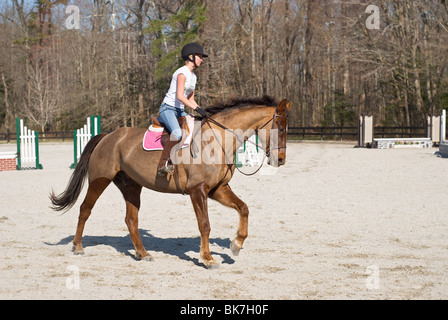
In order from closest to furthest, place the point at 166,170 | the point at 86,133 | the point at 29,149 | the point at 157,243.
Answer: the point at 166,170 < the point at 157,243 < the point at 86,133 < the point at 29,149

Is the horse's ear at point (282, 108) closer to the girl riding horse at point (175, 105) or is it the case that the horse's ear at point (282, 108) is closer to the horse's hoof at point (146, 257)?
the girl riding horse at point (175, 105)

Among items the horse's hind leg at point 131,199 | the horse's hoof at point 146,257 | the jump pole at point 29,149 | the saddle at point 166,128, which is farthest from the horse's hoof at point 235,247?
the jump pole at point 29,149

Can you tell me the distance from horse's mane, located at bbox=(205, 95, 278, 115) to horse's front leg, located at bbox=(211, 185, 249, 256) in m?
0.97

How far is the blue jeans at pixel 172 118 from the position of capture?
20.4ft

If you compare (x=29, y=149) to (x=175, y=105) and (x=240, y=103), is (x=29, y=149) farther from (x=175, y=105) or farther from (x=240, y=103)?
(x=240, y=103)

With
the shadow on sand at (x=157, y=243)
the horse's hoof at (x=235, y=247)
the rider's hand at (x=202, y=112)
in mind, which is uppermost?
the rider's hand at (x=202, y=112)

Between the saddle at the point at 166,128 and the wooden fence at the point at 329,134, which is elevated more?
the saddle at the point at 166,128

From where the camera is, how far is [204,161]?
613 cm

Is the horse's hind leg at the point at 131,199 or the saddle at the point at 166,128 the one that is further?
the horse's hind leg at the point at 131,199

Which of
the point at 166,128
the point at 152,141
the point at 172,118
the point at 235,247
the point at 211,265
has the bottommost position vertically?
the point at 211,265

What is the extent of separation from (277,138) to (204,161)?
890 millimetres

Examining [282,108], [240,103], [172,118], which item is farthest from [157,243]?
[282,108]

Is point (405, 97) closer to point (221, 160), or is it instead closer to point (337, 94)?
point (337, 94)

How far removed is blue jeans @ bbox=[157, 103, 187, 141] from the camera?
20.4ft
